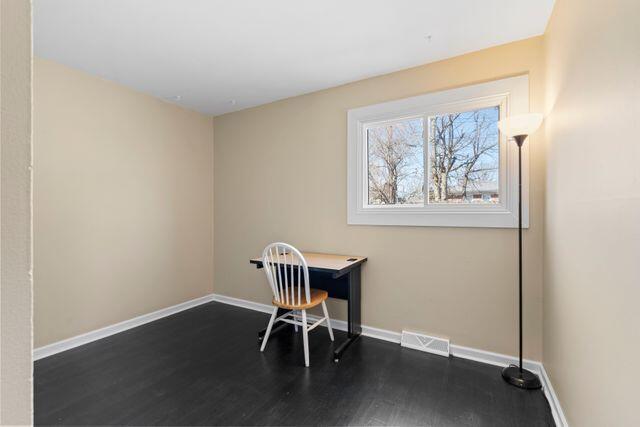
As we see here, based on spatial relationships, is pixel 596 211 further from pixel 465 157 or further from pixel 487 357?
pixel 487 357

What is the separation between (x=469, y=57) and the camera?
2396 mm

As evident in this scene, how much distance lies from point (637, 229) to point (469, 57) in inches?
79.1

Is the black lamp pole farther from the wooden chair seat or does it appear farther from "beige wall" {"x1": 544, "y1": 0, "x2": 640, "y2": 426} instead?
the wooden chair seat

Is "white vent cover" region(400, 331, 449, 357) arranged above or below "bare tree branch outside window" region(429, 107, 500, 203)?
below

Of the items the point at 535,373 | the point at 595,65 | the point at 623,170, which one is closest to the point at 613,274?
the point at 623,170

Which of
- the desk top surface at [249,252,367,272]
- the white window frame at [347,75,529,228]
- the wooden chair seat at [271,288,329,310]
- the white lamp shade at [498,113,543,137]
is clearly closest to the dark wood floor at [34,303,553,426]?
the wooden chair seat at [271,288,329,310]

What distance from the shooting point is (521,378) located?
2.02 metres

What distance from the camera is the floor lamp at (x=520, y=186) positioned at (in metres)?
1.92

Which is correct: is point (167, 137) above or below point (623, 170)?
above

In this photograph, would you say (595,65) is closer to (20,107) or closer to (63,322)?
(20,107)

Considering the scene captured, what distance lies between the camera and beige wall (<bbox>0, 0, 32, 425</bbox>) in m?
0.45

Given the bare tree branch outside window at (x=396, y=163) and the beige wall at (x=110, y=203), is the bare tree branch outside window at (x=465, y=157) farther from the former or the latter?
the beige wall at (x=110, y=203)

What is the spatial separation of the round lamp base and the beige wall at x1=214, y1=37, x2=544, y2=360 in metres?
0.16

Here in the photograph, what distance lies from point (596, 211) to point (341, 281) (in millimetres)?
2047
